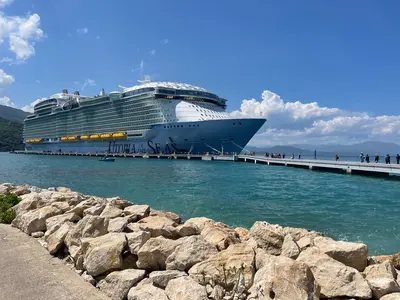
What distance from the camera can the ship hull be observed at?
57.7m

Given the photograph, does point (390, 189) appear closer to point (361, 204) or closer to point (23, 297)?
point (361, 204)

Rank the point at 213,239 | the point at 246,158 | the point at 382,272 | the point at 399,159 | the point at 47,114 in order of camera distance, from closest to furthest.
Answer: the point at 382,272 < the point at 213,239 < the point at 399,159 < the point at 246,158 < the point at 47,114

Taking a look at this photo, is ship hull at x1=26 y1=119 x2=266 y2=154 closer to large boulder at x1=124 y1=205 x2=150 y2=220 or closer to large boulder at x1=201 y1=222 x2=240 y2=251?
large boulder at x1=124 y1=205 x2=150 y2=220

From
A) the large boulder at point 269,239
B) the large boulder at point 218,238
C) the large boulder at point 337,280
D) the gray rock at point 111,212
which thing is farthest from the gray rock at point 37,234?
the large boulder at point 337,280

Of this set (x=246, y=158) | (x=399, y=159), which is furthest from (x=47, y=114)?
(x=399, y=159)

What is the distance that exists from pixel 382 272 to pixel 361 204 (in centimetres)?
1293

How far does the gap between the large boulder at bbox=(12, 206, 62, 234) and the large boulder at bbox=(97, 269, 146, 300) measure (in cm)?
329

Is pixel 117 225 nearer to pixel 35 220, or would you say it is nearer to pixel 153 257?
pixel 153 257

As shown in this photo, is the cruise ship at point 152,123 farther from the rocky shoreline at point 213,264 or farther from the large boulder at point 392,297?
the large boulder at point 392,297

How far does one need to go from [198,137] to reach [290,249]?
56.4 meters

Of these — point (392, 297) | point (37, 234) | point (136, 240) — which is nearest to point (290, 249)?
point (392, 297)

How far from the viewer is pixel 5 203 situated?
903cm

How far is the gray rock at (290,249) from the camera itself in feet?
14.7

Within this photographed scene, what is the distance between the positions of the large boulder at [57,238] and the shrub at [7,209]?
2.65 metres
